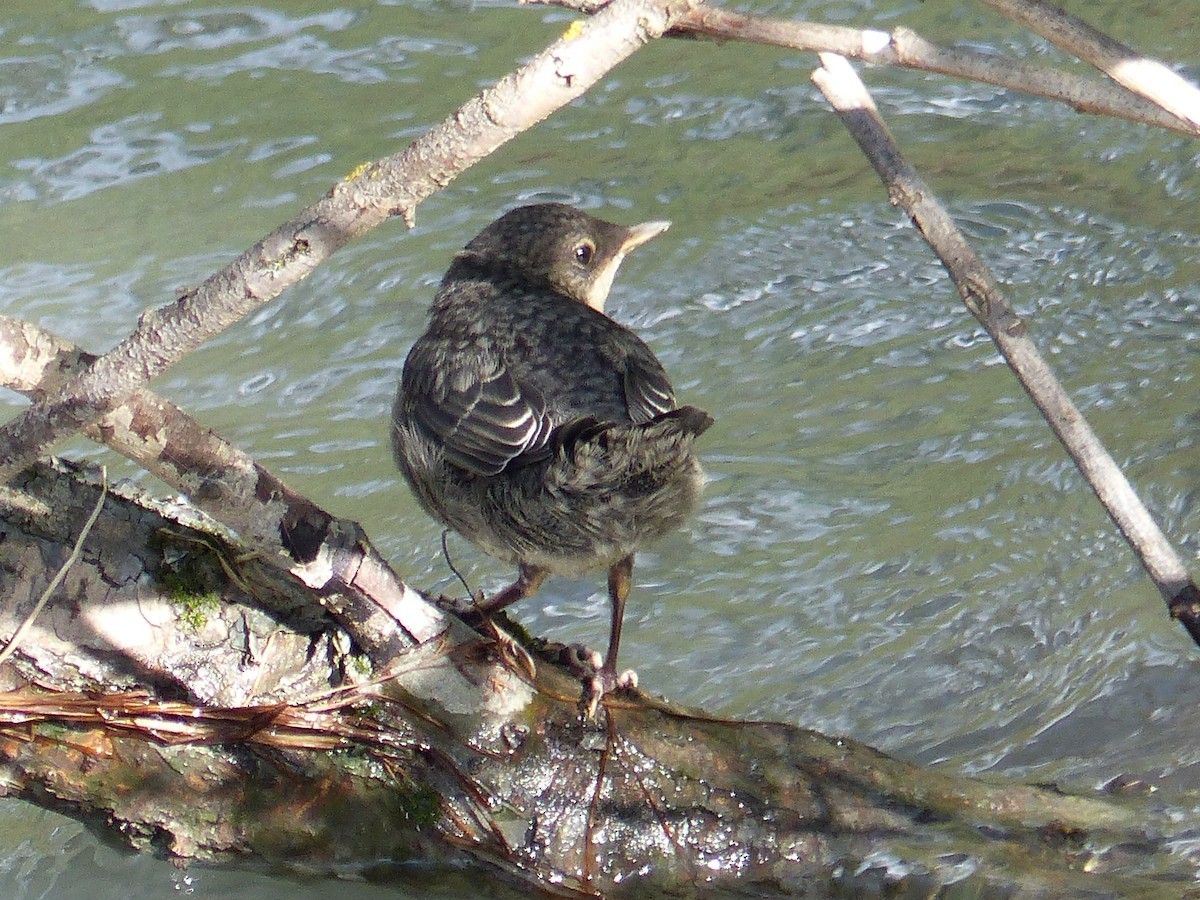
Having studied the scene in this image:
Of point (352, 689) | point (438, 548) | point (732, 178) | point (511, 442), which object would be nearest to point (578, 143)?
point (732, 178)

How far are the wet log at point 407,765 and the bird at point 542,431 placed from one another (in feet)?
0.67

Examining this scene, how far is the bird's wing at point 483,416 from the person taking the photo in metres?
3.48

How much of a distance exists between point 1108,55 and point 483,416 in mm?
1707

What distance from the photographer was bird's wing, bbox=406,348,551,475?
348cm

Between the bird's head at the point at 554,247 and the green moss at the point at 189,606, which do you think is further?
the bird's head at the point at 554,247

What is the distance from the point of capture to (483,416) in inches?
141

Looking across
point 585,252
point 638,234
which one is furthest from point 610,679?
point 638,234

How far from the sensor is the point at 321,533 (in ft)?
9.18

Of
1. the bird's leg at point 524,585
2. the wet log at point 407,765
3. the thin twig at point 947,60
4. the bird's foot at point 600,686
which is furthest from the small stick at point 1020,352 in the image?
the bird's leg at point 524,585

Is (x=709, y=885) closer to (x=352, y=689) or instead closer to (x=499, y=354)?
(x=352, y=689)

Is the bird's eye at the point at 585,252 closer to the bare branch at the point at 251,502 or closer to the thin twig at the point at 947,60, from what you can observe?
the bare branch at the point at 251,502

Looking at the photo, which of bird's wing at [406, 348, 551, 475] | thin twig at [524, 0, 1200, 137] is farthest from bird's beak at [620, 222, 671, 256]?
thin twig at [524, 0, 1200, 137]

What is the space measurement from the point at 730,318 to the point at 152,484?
2.66m

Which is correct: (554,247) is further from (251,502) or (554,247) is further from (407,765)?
(251,502)
